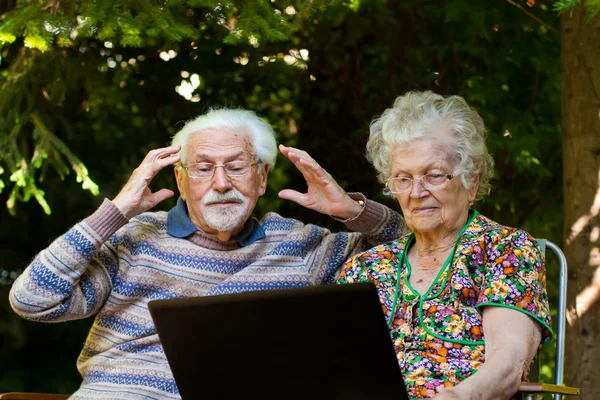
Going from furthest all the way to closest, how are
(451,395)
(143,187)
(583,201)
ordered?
(583,201)
(143,187)
(451,395)

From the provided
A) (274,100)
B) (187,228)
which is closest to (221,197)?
(187,228)

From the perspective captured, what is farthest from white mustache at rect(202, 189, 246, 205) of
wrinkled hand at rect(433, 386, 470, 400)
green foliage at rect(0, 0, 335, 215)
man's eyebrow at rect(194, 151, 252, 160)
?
wrinkled hand at rect(433, 386, 470, 400)

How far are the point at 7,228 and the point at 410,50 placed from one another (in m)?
2.41

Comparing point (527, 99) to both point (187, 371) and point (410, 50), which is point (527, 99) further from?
point (187, 371)

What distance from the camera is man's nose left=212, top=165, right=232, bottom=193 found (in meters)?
3.26

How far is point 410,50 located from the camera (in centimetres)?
482

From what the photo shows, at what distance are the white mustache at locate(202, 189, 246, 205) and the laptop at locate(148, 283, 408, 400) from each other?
1.04 metres

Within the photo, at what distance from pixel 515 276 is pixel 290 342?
2.86 ft

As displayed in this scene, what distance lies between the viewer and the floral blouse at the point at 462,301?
2705 mm

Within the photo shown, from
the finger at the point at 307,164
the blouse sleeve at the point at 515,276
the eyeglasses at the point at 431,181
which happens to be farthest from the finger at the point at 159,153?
the blouse sleeve at the point at 515,276

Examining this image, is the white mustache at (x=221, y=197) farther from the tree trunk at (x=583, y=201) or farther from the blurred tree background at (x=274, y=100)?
the tree trunk at (x=583, y=201)

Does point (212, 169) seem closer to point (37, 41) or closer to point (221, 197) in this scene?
point (221, 197)

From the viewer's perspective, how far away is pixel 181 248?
333 cm

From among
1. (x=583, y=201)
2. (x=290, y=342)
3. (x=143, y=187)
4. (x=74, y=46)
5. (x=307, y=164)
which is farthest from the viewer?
(x=74, y=46)
